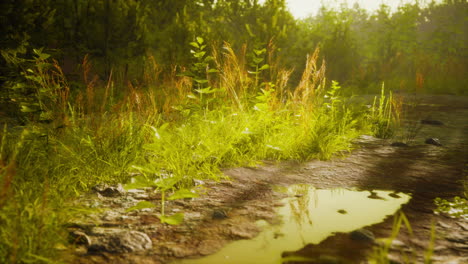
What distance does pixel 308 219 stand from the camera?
1781 mm

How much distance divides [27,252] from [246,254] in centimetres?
86

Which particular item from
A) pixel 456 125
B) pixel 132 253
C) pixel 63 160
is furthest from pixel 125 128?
A: pixel 456 125

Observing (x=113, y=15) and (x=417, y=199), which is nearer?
(x=417, y=199)

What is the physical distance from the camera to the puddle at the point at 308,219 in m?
1.41

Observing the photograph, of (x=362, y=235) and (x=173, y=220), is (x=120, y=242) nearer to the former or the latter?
(x=173, y=220)

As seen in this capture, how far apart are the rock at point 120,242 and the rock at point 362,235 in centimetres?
97

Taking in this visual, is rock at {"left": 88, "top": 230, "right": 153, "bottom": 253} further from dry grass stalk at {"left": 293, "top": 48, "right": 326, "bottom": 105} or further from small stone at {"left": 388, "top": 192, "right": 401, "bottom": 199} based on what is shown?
dry grass stalk at {"left": 293, "top": 48, "right": 326, "bottom": 105}

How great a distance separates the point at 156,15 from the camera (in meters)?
9.59

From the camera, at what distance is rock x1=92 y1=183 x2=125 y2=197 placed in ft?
6.41

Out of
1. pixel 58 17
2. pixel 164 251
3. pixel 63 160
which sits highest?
pixel 58 17

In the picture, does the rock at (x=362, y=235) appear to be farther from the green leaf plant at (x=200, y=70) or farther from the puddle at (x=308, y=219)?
the green leaf plant at (x=200, y=70)

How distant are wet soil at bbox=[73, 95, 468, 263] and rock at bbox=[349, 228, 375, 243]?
4cm

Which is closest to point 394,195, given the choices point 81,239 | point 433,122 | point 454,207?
point 454,207

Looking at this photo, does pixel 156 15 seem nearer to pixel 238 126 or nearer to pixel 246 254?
pixel 238 126
